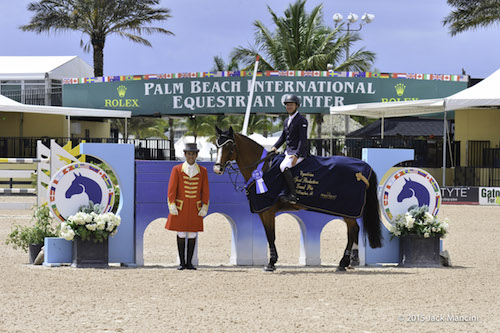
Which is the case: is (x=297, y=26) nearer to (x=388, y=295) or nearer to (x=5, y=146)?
(x=5, y=146)

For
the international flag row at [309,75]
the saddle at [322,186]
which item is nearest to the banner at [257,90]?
the international flag row at [309,75]

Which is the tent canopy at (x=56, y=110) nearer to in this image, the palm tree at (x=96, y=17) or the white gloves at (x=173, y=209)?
the palm tree at (x=96, y=17)

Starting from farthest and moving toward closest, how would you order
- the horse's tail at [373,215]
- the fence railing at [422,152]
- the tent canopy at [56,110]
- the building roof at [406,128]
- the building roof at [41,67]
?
the building roof at [41,67] → the building roof at [406,128] → the tent canopy at [56,110] → the fence railing at [422,152] → the horse's tail at [373,215]

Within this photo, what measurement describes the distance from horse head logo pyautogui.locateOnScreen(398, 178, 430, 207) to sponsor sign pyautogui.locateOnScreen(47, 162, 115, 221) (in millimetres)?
3918

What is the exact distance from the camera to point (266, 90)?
3014cm

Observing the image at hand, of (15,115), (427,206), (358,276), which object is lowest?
(358,276)

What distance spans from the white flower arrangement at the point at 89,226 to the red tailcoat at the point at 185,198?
0.73m

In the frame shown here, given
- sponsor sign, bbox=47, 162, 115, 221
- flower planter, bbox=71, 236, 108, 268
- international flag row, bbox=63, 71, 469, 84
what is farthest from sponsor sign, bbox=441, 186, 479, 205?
flower planter, bbox=71, 236, 108, 268

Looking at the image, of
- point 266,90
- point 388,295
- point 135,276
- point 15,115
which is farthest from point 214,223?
point 15,115

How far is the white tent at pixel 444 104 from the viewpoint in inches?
934

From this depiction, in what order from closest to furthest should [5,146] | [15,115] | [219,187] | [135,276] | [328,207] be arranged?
[135,276] < [328,207] < [219,187] < [5,146] < [15,115]

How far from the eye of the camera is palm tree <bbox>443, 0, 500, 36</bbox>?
1271 inches

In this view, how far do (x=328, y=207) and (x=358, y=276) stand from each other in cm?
99

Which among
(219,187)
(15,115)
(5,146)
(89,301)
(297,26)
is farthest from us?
(297,26)
